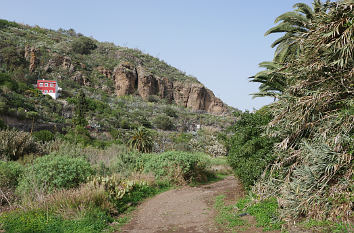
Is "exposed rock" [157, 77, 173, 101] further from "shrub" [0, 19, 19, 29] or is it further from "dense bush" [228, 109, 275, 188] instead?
"dense bush" [228, 109, 275, 188]

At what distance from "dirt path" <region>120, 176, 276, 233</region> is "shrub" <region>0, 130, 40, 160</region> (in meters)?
7.09

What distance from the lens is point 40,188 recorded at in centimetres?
752

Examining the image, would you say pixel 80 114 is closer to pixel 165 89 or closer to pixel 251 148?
pixel 251 148

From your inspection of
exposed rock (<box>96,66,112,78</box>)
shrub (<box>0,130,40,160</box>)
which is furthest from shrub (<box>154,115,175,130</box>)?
shrub (<box>0,130,40,160</box>)

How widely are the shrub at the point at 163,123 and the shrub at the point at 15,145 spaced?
2953 cm

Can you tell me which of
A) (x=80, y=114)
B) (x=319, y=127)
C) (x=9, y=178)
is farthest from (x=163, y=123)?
(x=319, y=127)

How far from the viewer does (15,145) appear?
41.8 feet

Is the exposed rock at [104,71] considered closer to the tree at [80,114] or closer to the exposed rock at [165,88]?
the exposed rock at [165,88]

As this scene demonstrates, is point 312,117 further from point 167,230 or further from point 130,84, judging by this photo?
point 130,84

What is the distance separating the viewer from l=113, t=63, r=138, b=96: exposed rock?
57.6m

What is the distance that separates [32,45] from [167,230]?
5794 centimetres

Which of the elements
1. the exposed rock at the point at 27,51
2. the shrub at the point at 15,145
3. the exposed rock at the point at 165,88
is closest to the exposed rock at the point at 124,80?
the exposed rock at the point at 165,88

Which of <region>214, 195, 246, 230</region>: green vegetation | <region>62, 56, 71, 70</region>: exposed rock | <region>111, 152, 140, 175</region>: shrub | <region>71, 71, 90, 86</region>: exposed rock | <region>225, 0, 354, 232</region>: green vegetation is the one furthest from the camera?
<region>62, 56, 71, 70</region>: exposed rock

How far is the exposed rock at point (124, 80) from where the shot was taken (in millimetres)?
57562
